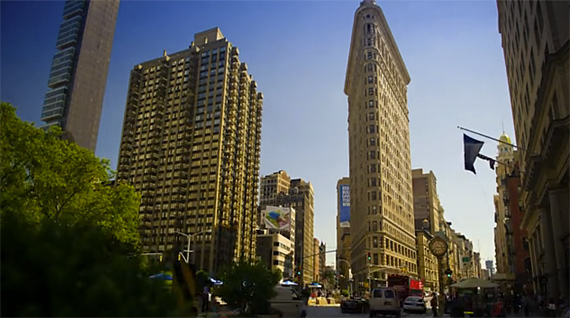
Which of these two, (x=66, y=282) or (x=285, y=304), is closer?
(x=66, y=282)

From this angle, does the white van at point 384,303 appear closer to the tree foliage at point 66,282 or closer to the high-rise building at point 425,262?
the tree foliage at point 66,282

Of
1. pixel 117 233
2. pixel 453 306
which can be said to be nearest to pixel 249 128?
→ pixel 117 233

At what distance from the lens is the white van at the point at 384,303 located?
89.9 feet

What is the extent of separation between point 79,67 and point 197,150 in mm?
48994

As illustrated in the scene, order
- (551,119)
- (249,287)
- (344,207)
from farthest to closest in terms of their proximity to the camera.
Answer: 1. (344,207)
2. (551,119)
3. (249,287)

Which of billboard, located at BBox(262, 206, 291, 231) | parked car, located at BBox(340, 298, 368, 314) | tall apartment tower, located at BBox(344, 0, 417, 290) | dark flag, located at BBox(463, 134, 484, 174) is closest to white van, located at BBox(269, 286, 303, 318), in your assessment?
parked car, located at BBox(340, 298, 368, 314)

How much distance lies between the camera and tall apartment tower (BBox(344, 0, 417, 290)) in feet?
289

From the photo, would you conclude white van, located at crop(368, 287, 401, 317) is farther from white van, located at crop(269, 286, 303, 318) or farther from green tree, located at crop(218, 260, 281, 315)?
green tree, located at crop(218, 260, 281, 315)

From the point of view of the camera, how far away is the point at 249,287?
2375 cm

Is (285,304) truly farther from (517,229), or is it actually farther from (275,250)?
(275,250)

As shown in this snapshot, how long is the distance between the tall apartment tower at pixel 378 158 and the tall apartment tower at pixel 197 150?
33450 mm

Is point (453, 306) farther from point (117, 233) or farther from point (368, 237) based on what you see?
point (368, 237)

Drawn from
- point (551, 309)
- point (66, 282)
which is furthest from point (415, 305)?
point (66, 282)

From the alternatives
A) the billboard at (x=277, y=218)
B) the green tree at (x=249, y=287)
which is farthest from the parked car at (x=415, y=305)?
the billboard at (x=277, y=218)
